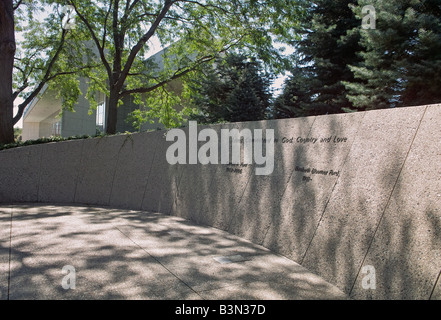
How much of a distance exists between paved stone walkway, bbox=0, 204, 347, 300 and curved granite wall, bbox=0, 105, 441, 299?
0.34 m

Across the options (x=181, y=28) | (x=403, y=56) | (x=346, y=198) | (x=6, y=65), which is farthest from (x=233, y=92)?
(x=346, y=198)

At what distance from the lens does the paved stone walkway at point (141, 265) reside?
11.5 ft

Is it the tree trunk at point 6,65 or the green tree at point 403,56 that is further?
the tree trunk at point 6,65

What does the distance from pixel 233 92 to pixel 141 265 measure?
13979 millimetres

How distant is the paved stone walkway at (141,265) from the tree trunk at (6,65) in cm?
615

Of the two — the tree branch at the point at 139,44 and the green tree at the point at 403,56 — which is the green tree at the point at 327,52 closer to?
the green tree at the point at 403,56

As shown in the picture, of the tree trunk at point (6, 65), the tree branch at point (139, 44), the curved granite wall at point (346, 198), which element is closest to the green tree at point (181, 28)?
the tree branch at point (139, 44)

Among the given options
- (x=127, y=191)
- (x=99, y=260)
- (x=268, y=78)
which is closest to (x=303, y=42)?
(x=268, y=78)

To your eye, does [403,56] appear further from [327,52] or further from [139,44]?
[139,44]

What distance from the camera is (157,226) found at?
251 inches

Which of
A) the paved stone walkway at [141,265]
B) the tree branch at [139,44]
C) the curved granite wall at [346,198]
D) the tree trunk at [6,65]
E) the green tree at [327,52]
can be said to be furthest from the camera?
the tree branch at [139,44]

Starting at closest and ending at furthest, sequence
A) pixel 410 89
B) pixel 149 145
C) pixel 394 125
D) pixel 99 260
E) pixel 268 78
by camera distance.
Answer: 1. pixel 394 125
2. pixel 99 260
3. pixel 149 145
4. pixel 410 89
5. pixel 268 78
